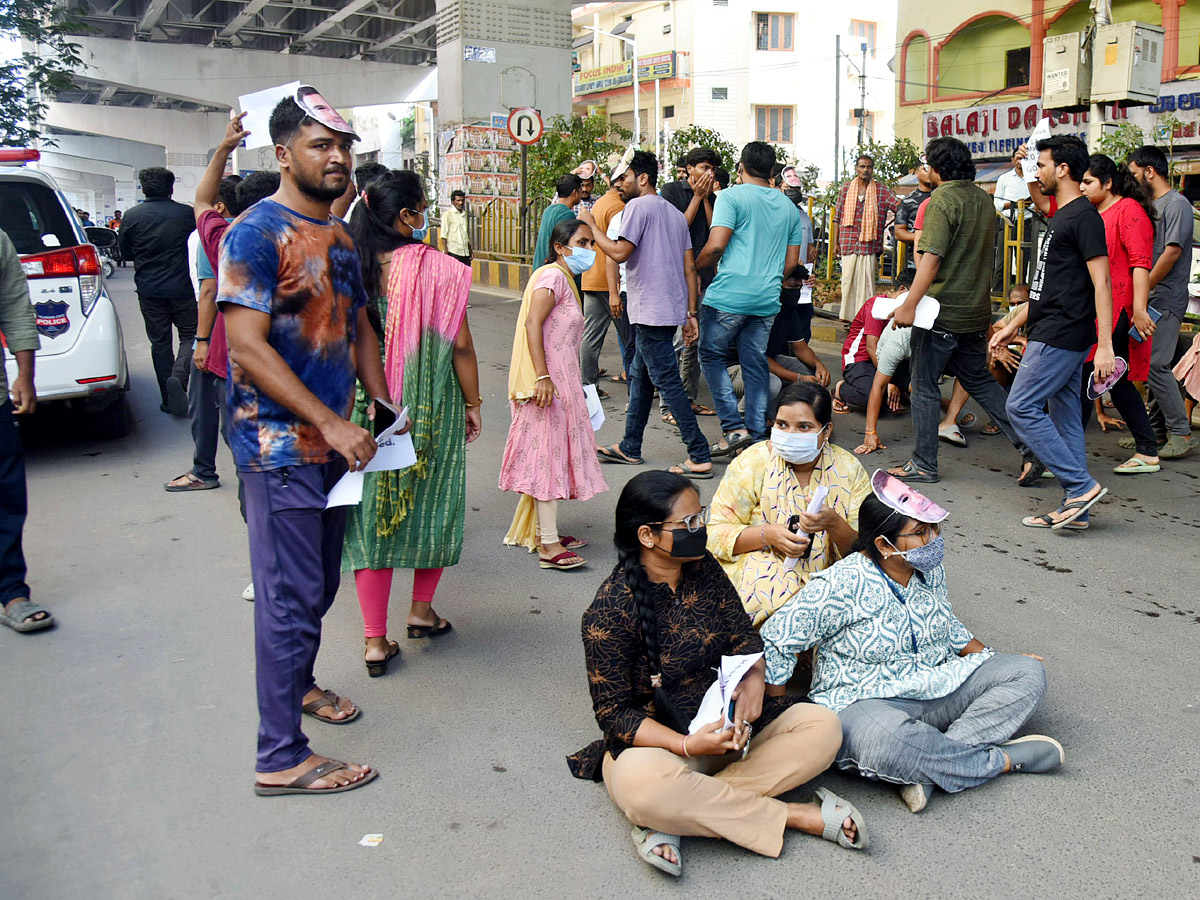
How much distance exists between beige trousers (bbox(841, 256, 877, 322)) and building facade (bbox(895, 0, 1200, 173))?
785 centimetres

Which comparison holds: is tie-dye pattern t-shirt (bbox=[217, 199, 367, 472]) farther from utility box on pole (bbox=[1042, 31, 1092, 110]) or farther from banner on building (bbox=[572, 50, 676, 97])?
banner on building (bbox=[572, 50, 676, 97])

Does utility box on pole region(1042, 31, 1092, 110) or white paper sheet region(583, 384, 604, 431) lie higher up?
utility box on pole region(1042, 31, 1092, 110)

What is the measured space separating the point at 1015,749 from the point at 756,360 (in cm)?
375

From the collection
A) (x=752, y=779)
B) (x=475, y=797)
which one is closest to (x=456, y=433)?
(x=475, y=797)

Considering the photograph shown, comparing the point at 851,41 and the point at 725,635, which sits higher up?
the point at 851,41

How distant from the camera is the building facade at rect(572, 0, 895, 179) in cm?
4372

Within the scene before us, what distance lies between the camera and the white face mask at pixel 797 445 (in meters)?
3.71

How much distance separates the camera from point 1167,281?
6.93 metres

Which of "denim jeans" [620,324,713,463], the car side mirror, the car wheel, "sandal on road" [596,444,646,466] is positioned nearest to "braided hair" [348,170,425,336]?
"denim jeans" [620,324,713,463]

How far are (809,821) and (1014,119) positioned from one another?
19.6 metres

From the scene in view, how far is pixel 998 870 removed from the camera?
2.75 meters

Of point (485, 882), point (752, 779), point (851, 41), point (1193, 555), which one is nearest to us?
point (485, 882)

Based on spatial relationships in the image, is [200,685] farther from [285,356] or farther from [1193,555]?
[1193,555]

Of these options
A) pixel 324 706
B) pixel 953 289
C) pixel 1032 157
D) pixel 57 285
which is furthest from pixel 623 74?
pixel 324 706
